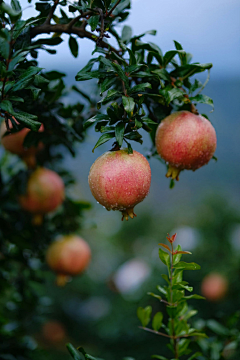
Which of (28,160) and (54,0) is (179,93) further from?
(28,160)

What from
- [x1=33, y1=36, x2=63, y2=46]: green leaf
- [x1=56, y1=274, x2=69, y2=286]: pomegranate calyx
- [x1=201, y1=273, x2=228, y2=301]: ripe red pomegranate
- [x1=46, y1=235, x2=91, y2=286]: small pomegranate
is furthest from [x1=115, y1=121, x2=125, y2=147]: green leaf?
[x1=201, y1=273, x2=228, y2=301]: ripe red pomegranate

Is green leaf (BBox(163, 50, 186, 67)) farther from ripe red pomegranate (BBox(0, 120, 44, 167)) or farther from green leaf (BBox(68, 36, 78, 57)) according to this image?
ripe red pomegranate (BBox(0, 120, 44, 167))

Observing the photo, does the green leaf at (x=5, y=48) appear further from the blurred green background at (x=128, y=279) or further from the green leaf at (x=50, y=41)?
the blurred green background at (x=128, y=279)

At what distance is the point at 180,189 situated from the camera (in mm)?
3088

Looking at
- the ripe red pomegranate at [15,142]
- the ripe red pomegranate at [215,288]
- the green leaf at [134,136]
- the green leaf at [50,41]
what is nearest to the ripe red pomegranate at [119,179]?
the green leaf at [134,136]

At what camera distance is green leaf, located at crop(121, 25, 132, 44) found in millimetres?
613

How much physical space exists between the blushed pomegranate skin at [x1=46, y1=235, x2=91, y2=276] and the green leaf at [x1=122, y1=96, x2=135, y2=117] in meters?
0.76

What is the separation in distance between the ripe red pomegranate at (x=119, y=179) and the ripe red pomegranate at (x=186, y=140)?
89 millimetres

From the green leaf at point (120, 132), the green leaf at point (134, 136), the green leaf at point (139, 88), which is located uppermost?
the green leaf at point (139, 88)

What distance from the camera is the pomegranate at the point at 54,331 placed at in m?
1.79

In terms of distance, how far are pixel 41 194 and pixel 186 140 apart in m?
0.52

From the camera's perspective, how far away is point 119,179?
45 cm

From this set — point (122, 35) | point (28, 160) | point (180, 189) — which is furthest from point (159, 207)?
point (122, 35)

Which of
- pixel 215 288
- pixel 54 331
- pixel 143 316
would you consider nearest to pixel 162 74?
pixel 143 316
